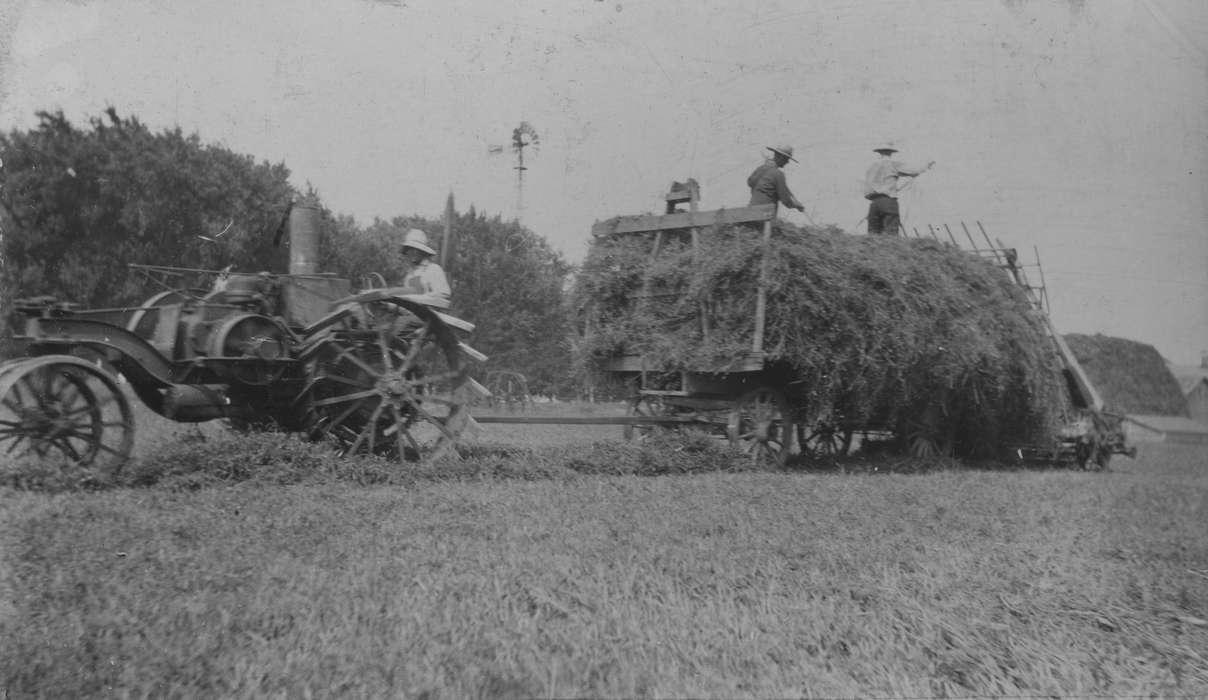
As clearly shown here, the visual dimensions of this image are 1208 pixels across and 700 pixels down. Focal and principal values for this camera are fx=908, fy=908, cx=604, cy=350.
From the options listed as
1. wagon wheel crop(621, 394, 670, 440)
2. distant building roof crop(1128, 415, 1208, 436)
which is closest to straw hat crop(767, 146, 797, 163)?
wagon wheel crop(621, 394, 670, 440)

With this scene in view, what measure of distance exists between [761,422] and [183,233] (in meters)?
6.76

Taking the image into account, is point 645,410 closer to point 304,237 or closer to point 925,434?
point 925,434

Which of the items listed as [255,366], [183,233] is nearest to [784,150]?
[255,366]

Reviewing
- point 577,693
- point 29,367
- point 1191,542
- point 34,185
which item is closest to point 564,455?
point 29,367

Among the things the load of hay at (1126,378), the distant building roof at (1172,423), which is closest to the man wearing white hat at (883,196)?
the load of hay at (1126,378)

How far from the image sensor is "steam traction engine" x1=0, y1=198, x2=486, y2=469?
4879 millimetres

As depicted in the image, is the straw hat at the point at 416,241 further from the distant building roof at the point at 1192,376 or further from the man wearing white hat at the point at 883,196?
the distant building roof at the point at 1192,376

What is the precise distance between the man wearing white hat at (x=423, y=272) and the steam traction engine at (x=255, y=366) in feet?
0.47

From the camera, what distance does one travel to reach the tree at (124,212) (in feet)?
25.8

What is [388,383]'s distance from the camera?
6500 millimetres

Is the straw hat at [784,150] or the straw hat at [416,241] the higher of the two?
the straw hat at [784,150]

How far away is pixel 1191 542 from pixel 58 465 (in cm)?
579

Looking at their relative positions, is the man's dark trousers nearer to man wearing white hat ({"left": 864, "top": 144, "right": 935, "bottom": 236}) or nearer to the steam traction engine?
man wearing white hat ({"left": 864, "top": 144, "right": 935, "bottom": 236})

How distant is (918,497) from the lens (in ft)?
19.1
